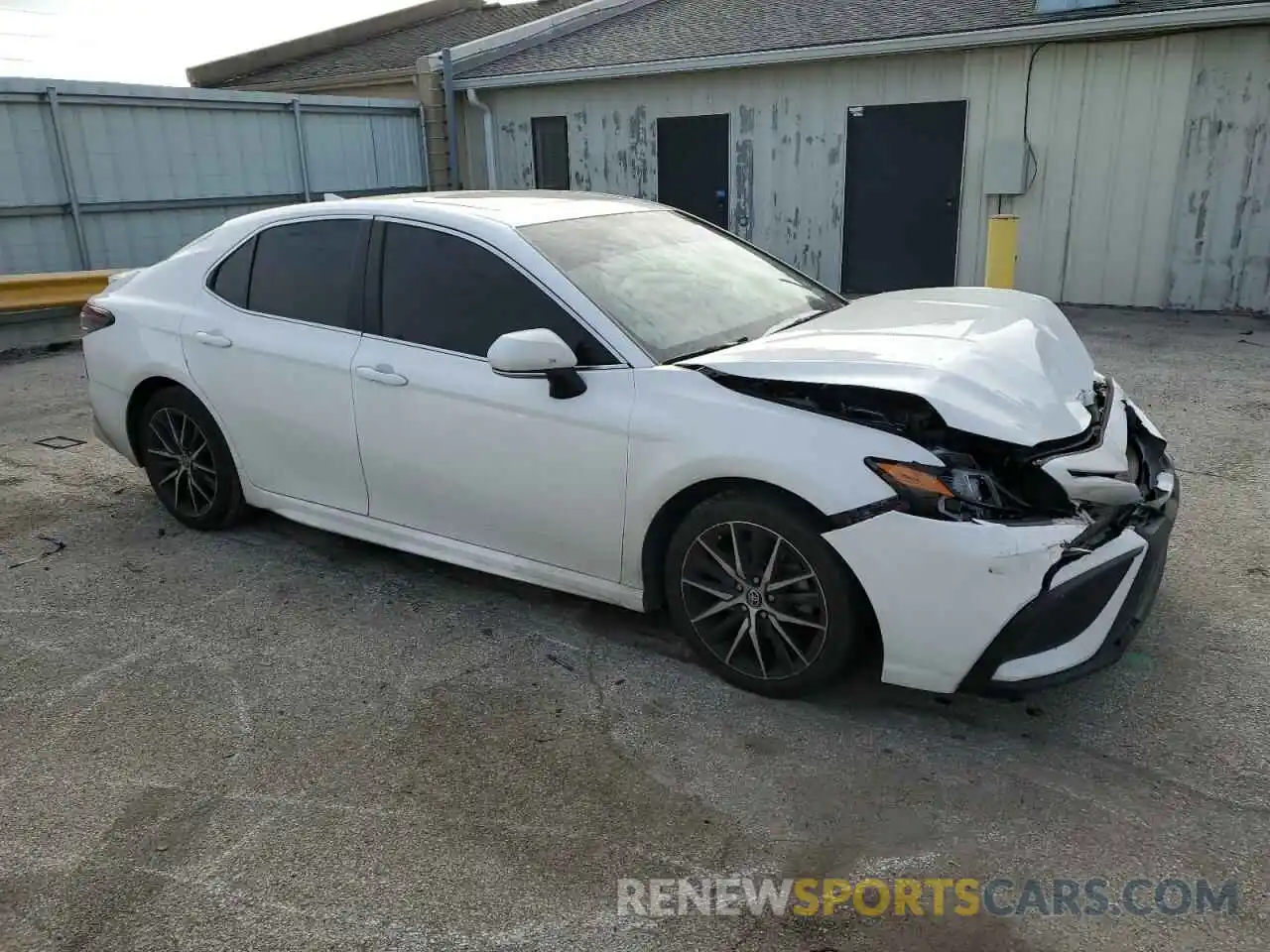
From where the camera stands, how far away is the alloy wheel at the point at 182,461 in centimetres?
453

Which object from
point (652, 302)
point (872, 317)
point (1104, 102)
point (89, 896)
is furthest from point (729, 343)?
point (1104, 102)

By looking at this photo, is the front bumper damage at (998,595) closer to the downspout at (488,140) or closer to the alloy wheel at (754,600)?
the alloy wheel at (754,600)

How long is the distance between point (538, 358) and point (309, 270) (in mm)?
1505

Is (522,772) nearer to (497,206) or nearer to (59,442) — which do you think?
(497,206)

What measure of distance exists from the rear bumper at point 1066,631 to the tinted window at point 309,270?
2.72 metres

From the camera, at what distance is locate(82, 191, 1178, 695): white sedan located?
2.78 meters

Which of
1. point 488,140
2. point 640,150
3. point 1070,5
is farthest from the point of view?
point 488,140

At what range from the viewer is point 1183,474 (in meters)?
5.15

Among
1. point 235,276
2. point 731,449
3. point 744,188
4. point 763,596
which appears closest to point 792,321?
point 731,449

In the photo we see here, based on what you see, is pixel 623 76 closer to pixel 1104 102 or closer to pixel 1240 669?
pixel 1104 102

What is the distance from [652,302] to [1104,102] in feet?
28.2

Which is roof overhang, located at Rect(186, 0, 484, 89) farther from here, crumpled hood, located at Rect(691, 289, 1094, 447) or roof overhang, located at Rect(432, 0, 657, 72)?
crumpled hood, located at Rect(691, 289, 1094, 447)

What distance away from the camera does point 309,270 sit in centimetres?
410

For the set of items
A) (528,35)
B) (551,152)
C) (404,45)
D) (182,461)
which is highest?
(404,45)
